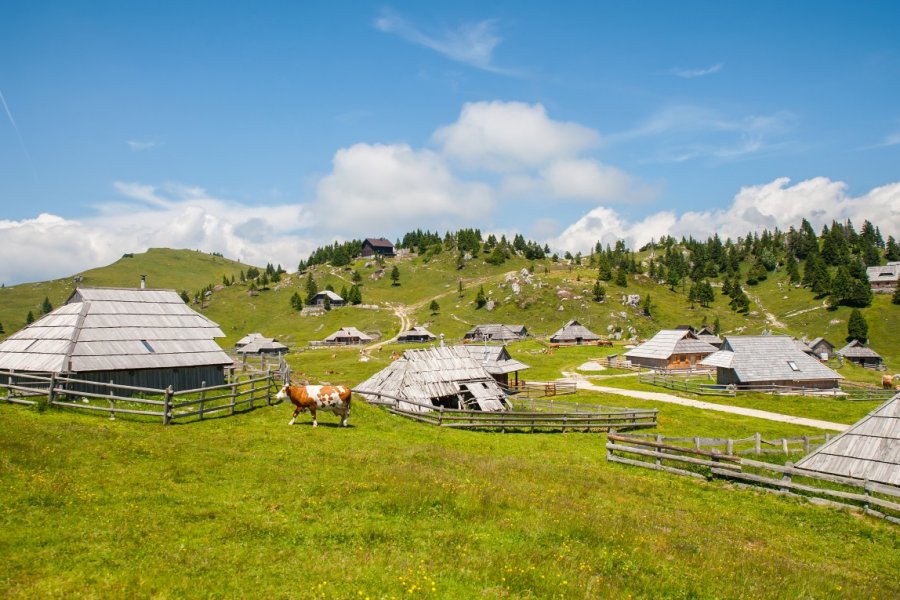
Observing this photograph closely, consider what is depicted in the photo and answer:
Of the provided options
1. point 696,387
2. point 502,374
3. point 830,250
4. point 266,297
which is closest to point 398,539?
point 502,374

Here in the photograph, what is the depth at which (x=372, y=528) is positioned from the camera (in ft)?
37.5

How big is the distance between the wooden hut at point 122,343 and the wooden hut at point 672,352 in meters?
61.4

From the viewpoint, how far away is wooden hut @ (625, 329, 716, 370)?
73.4 metres

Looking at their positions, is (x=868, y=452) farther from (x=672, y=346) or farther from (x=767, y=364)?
(x=672, y=346)

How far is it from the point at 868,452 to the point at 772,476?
3418 millimetres

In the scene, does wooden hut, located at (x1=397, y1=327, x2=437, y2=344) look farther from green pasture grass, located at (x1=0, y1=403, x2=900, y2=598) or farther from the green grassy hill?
green pasture grass, located at (x1=0, y1=403, x2=900, y2=598)

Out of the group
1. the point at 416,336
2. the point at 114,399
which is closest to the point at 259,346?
the point at 416,336

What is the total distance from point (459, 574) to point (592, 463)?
14.8 m

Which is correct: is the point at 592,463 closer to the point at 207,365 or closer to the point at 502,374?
the point at 207,365

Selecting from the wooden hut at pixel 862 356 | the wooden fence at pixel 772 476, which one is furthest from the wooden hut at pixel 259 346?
the wooden hut at pixel 862 356

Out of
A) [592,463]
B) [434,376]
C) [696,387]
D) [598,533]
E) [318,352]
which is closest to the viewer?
[598,533]

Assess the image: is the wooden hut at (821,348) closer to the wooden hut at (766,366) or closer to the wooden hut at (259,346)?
the wooden hut at (766,366)

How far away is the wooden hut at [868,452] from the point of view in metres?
16.5

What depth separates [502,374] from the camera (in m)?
55.7
